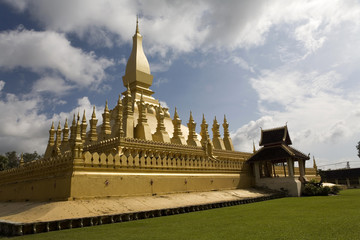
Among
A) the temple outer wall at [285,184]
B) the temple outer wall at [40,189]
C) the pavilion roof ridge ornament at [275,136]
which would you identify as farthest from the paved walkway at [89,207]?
the pavilion roof ridge ornament at [275,136]

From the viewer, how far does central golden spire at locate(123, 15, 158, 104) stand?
108 ft

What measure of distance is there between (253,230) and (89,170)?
806 cm

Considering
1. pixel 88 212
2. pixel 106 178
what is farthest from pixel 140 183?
pixel 88 212

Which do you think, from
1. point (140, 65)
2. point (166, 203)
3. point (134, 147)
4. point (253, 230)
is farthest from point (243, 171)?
point (140, 65)

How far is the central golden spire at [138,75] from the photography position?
32.8 metres

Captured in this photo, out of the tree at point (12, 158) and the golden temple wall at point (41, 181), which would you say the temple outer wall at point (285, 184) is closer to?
the golden temple wall at point (41, 181)

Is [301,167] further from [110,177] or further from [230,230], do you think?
[230,230]

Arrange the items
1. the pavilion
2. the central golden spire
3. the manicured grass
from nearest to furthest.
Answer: the manicured grass
the pavilion
the central golden spire

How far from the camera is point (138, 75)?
33312 mm

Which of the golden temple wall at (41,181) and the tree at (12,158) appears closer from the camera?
the golden temple wall at (41,181)

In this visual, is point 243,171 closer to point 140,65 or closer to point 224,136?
point 224,136

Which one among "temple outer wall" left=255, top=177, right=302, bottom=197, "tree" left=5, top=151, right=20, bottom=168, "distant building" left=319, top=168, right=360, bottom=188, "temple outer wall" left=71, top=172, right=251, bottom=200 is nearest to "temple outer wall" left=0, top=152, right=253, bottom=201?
"temple outer wall" left=71, top=172, right=251, bottom=200

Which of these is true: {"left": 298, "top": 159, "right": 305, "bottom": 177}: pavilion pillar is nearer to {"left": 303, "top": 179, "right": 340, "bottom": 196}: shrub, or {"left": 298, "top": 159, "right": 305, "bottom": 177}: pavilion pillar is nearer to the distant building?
{"left": 303, "top": 179, "right": 340, "bottom": 196}: shrub

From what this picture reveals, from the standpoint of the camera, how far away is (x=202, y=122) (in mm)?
31625
